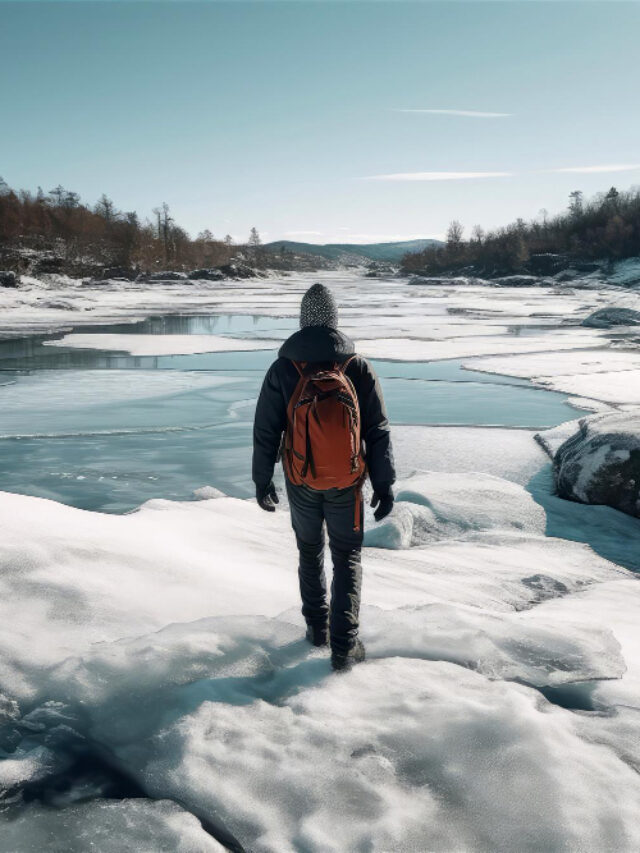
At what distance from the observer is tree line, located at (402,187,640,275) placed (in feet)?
237

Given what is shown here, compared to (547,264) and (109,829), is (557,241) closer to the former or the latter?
(547,264)

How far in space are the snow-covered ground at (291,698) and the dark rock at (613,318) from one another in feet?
61.8

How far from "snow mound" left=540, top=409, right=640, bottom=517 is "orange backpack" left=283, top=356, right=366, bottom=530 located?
3.63 meters

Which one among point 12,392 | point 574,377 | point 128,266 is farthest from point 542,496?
point 128,266

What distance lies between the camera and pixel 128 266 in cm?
6550

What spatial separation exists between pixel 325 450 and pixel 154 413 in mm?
6682

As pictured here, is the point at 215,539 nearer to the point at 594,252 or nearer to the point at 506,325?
the point at 506,325

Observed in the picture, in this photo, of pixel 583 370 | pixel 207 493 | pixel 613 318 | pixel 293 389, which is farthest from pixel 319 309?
pixel 613 318

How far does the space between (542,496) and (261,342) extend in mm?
12279

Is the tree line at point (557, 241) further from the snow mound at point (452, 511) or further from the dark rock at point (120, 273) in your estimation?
the snow mound at point (452, 511)

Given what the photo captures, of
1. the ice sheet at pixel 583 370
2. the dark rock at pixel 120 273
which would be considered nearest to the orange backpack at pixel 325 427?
the ice sheet at pixel 583 370

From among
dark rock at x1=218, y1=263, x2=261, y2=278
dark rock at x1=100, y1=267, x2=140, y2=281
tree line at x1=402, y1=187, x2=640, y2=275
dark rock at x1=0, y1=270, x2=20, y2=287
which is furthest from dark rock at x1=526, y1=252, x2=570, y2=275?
dark rock at x1=0, y1=270, x2=20, y2=287

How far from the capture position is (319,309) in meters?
2.69

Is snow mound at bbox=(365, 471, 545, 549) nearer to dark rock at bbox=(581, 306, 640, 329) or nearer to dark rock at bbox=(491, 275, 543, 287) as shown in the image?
dark rock at bbox=(581, 306, 640, 329)
